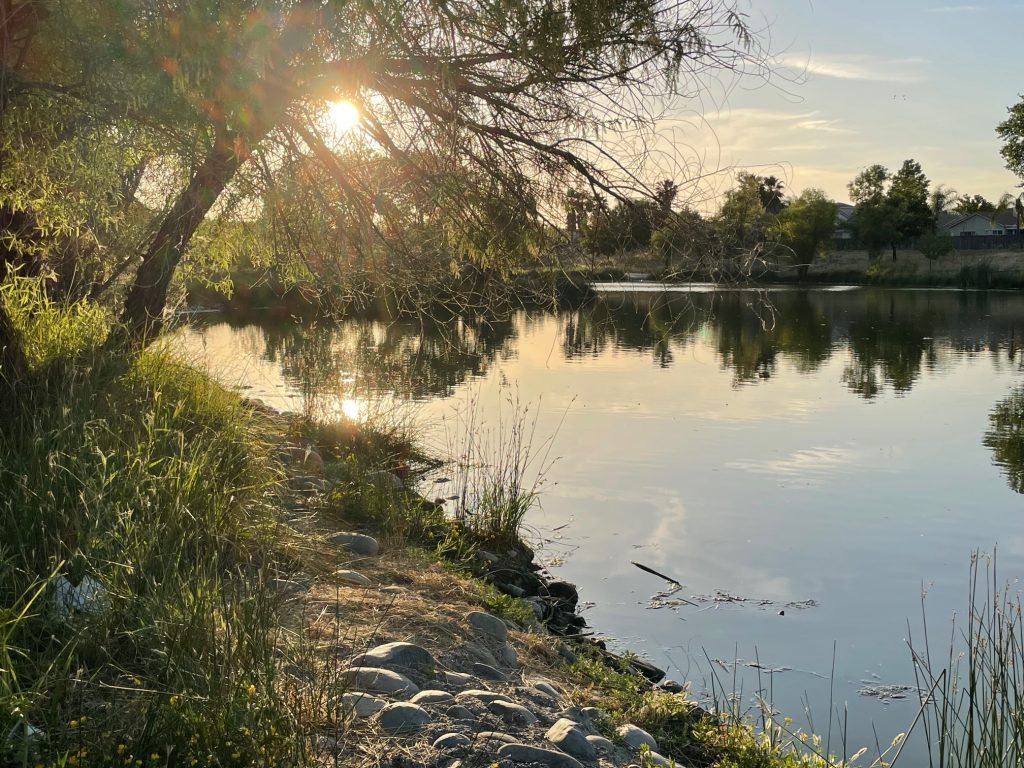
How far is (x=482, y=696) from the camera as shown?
4.63m

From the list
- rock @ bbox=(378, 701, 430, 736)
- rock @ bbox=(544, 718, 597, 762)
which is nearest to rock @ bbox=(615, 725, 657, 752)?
rock @ bbox=(544, 718, 597, 762)

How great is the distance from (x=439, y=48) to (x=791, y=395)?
1778cm

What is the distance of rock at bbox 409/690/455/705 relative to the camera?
4344 mm

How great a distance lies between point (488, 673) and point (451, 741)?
1.26 m

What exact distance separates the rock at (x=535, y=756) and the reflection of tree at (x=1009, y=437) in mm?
11757

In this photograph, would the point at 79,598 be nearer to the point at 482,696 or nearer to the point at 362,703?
the point at 362,703

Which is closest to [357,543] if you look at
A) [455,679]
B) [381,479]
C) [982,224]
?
[381,479]

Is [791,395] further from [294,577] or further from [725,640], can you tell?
[294,577]

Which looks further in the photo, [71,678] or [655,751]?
[655,751]

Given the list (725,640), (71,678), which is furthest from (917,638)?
(71,678)

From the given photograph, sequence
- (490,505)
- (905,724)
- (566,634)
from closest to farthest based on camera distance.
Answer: (905,724)
(566,634)
(490,505)

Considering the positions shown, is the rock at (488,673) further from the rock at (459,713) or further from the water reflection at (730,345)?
the water reflection at (730,345)

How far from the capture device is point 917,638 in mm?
8562

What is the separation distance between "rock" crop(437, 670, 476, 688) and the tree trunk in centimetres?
381
